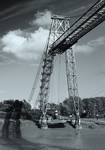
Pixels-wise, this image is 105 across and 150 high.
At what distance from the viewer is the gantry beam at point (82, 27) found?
2864cm

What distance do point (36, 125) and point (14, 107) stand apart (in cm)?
1451

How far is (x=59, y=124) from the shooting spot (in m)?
44.8

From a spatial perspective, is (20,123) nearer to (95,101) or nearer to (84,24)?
(84,24)

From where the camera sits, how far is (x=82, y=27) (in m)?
33.4

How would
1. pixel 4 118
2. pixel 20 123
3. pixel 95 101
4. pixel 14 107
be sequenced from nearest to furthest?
pixel 20 123 → pixel 4 118 → pixel 14 107 → pixel 95 101

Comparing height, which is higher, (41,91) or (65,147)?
(41,91)

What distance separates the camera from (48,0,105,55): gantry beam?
28.6 metres

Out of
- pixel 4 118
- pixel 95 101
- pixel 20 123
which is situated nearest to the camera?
pixel 20 123

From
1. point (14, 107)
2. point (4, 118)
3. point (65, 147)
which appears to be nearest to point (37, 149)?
point (65, 147)

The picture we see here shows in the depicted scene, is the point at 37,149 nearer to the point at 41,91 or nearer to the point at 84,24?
the point at 84,24

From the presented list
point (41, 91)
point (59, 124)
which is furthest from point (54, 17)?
point (59, 124)

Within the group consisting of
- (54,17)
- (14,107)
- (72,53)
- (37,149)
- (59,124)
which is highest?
(54,17)

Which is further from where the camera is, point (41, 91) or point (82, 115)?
point (82, 115)

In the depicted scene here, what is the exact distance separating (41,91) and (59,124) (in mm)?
5725
